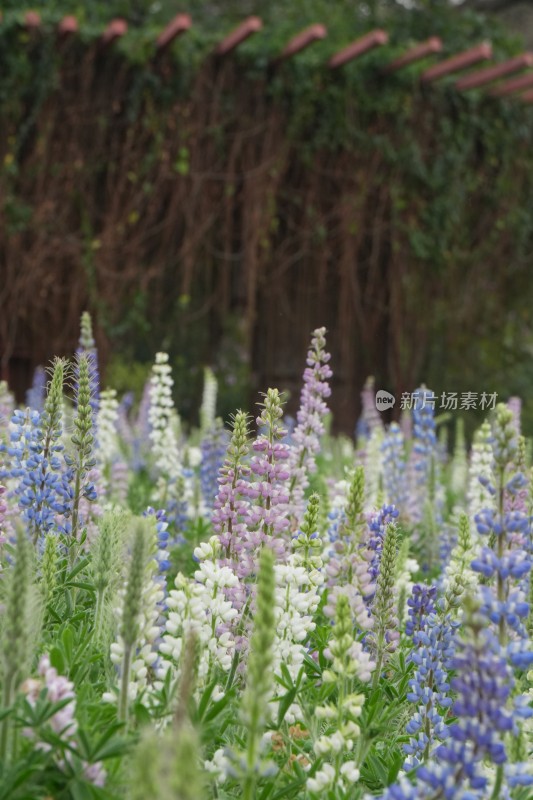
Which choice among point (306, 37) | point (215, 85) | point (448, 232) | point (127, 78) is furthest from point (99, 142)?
point (448, 232)

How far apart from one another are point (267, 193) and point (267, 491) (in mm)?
7944

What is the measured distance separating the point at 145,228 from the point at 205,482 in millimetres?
5988

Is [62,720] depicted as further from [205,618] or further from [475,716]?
[475,716]

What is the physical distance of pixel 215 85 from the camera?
30.0ft

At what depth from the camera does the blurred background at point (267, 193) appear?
867cm

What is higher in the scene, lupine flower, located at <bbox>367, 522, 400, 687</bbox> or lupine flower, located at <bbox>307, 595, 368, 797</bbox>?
lupine flower, located at <bbox>367, 522, 400, 687</bbox>

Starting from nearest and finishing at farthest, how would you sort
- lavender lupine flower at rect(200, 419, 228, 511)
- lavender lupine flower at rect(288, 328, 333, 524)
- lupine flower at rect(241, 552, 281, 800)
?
Result: lupine flower at rect(241, 552, 281, 800) < lavender lupine flower at rect(288, 328, 333, 524) < lavender lupine flower at rect(200, 419, 228, 511)

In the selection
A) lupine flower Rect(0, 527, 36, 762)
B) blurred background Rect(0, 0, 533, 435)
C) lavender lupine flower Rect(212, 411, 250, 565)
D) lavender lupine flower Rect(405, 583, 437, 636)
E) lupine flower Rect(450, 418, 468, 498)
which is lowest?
lupine flower Rect(0, 527, 36, 762)

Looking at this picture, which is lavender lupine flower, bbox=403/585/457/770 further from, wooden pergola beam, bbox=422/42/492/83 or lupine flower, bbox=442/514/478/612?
wooden pergola beam, bbox=422/42/492/83

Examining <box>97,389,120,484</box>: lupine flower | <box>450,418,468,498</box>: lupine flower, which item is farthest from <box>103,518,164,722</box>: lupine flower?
<box>450,418,468,498</box>: lupine flower

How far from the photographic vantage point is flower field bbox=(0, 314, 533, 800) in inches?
43.8

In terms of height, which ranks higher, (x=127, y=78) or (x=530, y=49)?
(x=530, y=49)

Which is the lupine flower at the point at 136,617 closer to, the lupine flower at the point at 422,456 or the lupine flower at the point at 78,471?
the lupine flower at the point at 78,471

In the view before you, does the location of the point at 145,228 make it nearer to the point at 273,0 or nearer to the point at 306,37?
the point at 306,37
